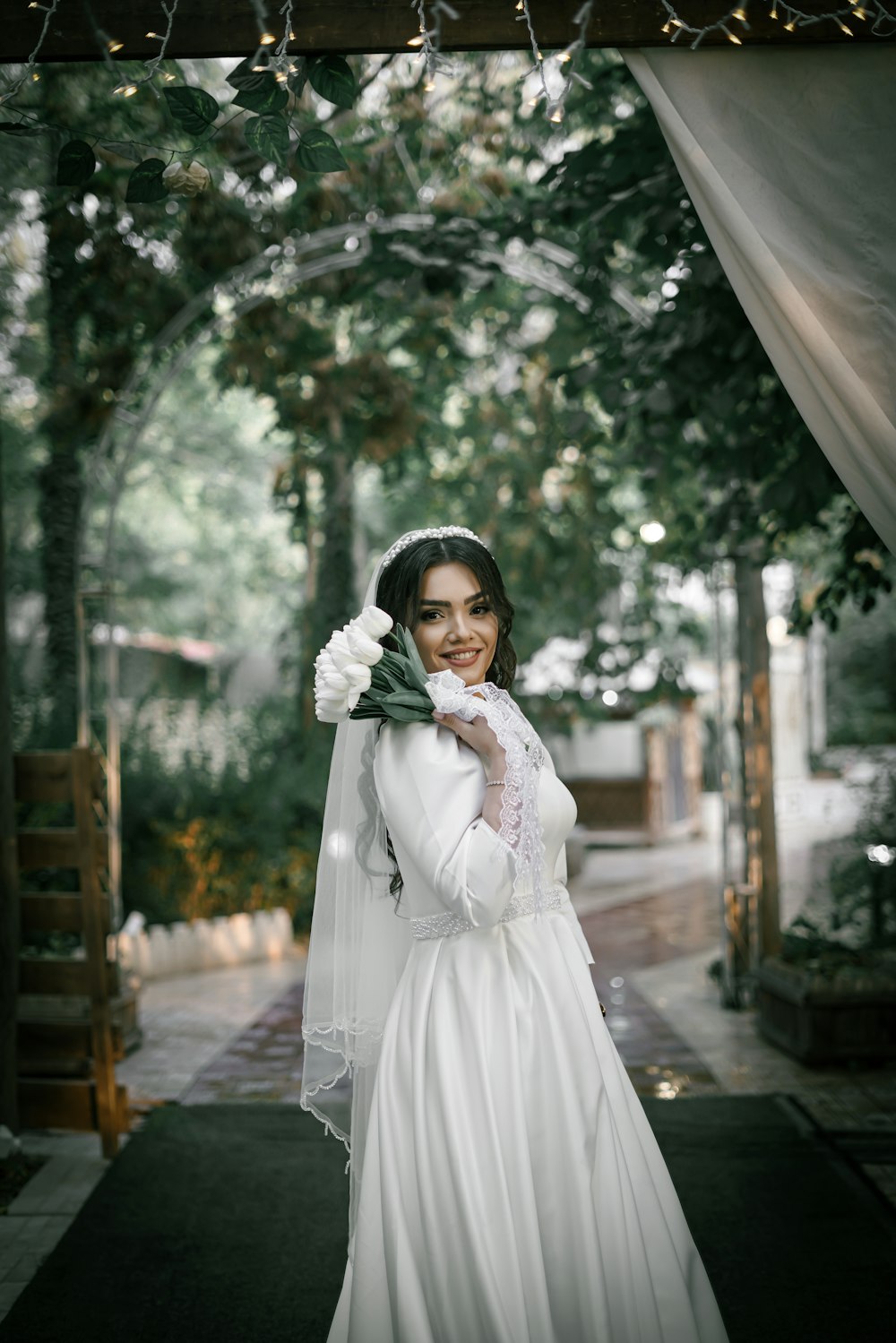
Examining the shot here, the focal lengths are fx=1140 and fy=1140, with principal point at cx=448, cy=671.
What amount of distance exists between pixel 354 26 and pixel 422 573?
4.11 feet

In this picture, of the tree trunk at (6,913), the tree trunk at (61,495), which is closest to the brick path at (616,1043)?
the tree trunk at (6,913)

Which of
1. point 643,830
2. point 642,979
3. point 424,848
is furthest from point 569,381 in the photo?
point 643,830

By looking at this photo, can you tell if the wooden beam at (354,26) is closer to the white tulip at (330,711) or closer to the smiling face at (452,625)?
the smiling face at (452,625)

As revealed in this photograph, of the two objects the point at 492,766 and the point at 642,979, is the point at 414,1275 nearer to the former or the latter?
the point at 492,766

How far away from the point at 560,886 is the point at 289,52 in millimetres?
1984

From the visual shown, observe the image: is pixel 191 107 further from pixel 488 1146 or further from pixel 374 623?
pixel 488 1146

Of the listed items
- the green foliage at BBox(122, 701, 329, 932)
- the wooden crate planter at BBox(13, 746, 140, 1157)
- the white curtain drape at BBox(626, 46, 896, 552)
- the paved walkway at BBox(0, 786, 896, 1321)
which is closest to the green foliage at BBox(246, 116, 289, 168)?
the white curtain drape at BBox(626, 46, 896, 552)

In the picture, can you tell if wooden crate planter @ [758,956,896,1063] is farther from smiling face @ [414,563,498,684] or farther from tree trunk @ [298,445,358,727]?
tree trunk @ [298,445,358,727]

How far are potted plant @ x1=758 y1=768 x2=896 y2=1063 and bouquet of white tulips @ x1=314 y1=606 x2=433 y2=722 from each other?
12.4 feet

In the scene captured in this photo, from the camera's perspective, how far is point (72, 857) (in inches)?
181

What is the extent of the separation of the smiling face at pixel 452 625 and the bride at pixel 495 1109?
0.04 m

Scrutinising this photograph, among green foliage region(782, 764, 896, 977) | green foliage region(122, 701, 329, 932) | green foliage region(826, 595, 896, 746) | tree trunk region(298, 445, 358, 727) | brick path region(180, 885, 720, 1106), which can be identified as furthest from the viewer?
green foliage region(826, 595, 896, 746)

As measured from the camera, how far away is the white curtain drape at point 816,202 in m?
2.56

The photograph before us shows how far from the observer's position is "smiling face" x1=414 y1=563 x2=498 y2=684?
2559 millimetres
